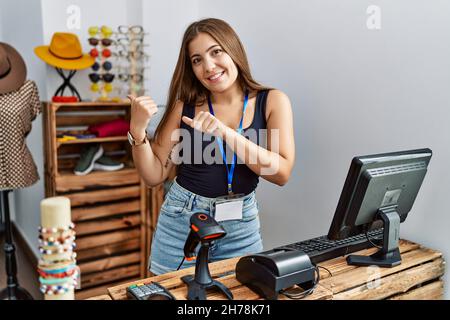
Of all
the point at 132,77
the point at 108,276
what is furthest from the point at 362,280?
the point at 132,77

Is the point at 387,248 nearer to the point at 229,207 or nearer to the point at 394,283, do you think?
the point at 394,283

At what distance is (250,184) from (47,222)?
1037 millimetres

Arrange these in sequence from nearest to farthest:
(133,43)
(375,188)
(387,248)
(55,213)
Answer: (55,213)
(375,188)
(387,248)
(133,43)

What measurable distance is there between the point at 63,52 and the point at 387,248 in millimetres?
2125

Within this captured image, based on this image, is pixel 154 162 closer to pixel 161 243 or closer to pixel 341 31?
pixel 161 243

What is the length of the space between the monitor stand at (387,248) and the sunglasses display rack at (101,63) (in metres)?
1.95

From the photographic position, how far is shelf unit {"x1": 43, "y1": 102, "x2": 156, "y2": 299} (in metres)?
2.65

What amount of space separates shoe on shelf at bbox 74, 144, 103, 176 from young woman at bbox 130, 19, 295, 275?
116 centimetres

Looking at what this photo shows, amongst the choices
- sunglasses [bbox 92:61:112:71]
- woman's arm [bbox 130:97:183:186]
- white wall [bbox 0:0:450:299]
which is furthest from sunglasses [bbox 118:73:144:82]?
woman's arm [bbox 130:97:183:186]

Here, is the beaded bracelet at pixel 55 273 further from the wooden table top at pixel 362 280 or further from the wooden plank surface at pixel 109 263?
the wooden plank surface at pixel 109 263

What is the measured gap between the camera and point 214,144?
5.13ft

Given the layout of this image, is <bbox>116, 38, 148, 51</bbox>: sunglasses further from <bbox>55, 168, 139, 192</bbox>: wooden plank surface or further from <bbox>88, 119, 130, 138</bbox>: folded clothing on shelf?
<bbox>55, 168, 139, 192</bbox>: wooden plank surface


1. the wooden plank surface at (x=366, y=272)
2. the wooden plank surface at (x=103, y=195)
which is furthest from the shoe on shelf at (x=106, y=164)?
the wooden plank surface at (x=366, y=272)

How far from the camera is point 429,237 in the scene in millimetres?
1593
